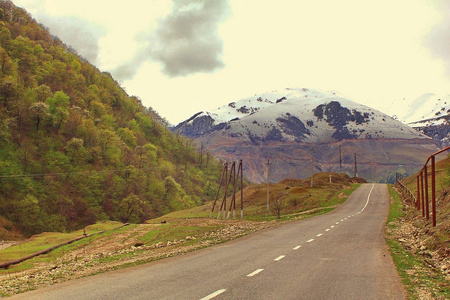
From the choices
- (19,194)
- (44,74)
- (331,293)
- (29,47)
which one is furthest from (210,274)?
(29,47)

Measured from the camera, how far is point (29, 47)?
450 ft

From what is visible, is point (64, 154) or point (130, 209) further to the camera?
point (64, 154)

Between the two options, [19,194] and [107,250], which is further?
[19,194]

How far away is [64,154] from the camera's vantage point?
98625 mm

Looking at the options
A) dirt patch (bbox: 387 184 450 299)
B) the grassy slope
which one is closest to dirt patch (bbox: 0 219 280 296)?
the grassy slope

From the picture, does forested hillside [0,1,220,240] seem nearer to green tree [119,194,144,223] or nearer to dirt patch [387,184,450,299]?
green tree [119,194,144,223]

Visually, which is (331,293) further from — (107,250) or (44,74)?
(44,74)

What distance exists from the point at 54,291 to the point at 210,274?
4.51 meters

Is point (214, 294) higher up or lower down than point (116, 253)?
higher up

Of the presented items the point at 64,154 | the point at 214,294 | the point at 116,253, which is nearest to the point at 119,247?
the point at 116,253

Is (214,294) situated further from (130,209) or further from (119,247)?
(130,209)

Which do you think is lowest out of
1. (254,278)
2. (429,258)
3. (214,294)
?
(429,258)

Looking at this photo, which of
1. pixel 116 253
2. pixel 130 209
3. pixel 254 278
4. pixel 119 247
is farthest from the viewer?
pixel 130 209

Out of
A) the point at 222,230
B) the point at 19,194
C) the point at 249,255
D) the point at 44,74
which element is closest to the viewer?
the point at 249,255
